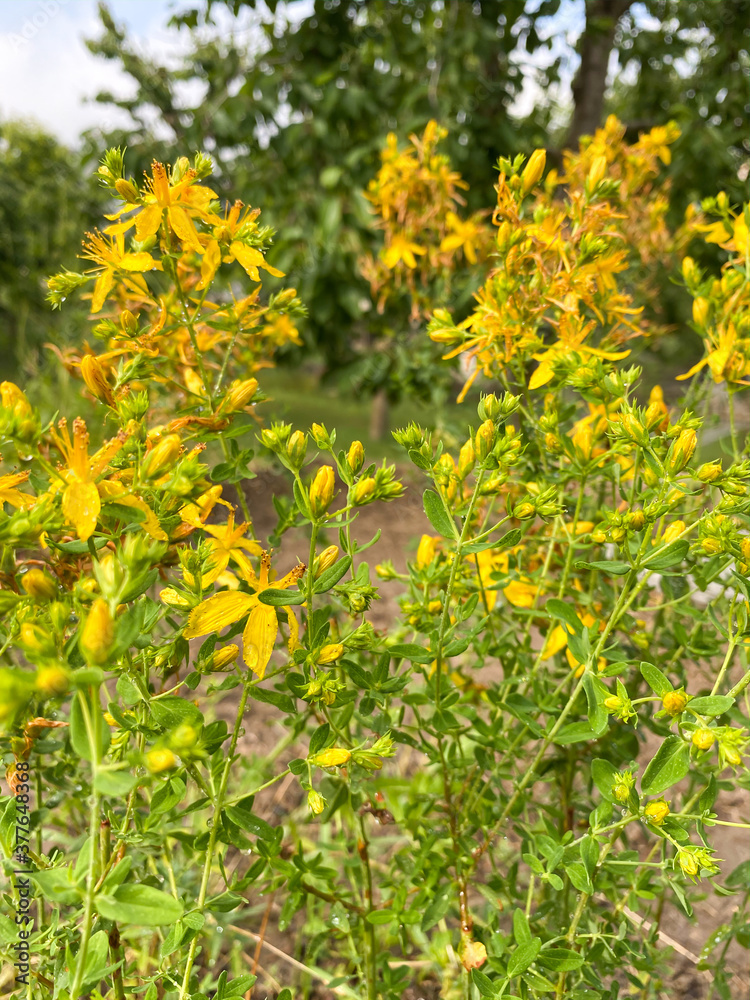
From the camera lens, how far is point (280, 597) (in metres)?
0.69

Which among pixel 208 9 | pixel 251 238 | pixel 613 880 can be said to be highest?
pixel 208 9

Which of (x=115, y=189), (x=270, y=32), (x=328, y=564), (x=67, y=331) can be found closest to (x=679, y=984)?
(x=328, y=564)

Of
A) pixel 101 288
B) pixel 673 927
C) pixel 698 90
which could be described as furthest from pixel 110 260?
pixel 698 90

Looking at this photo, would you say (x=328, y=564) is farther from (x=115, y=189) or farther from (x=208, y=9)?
(x=208, y=9)

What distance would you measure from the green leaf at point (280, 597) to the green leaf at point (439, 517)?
0.17 meters

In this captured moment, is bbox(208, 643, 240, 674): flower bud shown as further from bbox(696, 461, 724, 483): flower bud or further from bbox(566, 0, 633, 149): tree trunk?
bbox(566, 0, 633, 149): tree trunk

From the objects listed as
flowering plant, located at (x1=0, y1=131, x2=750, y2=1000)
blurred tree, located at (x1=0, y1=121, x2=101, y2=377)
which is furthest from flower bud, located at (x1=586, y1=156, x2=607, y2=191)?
blurred tree, located at (x1=0, y1=121, x2=101, y2=377)

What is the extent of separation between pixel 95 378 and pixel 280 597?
353 mm

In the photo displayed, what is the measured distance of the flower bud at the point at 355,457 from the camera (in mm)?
715

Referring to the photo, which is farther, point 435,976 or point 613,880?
point 435,976

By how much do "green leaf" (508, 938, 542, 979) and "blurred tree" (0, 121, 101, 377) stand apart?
13.6ft

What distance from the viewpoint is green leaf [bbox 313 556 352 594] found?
688 mm

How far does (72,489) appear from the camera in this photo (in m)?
0.60

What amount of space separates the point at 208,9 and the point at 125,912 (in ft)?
10.4
